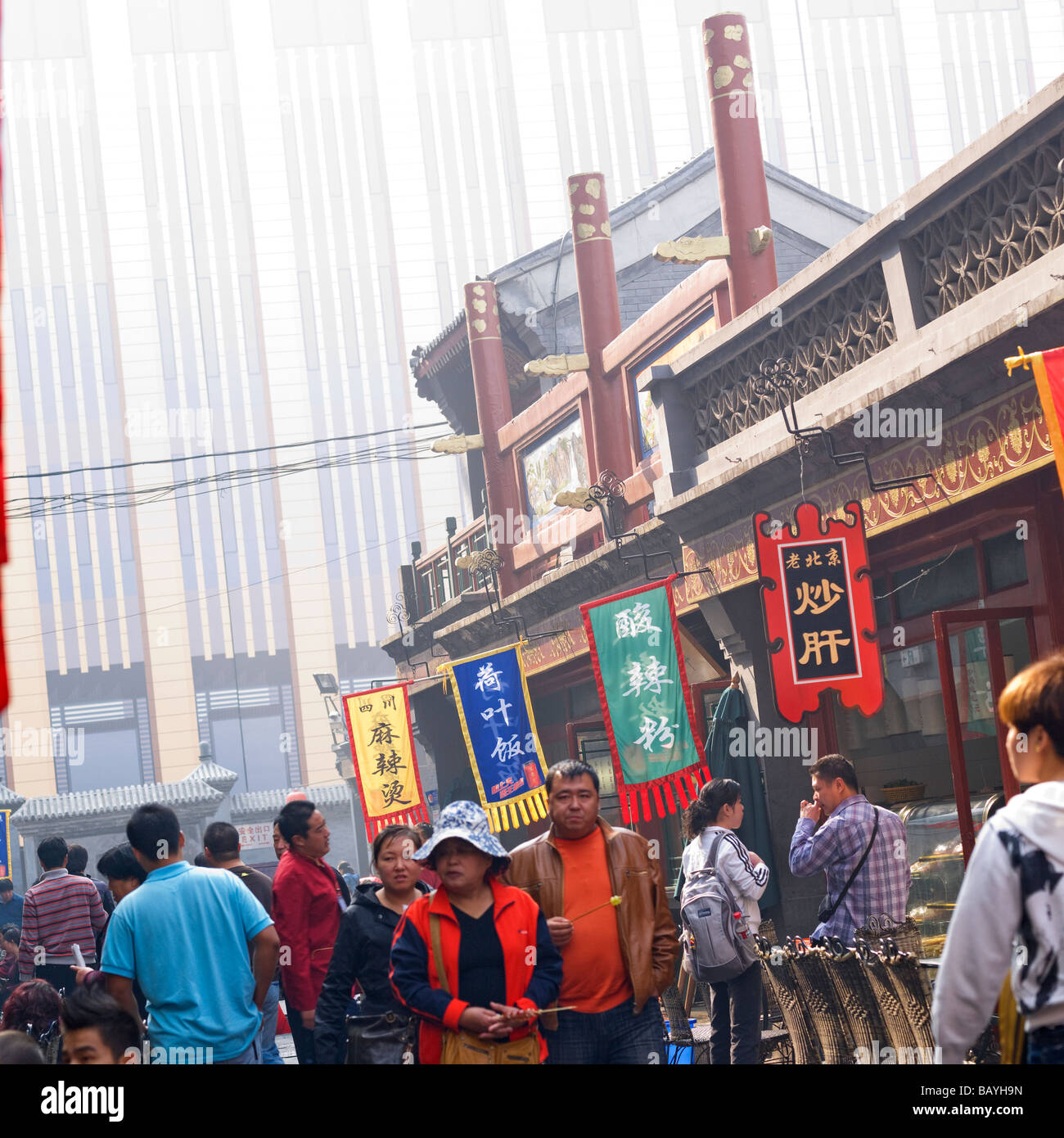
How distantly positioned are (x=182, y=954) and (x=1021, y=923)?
11.5 feet

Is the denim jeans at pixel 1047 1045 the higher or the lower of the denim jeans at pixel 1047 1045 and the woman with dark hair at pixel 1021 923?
the lower

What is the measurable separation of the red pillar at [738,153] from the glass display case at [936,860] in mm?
4772

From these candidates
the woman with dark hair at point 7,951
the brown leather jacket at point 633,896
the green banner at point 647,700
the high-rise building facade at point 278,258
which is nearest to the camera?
the brown leather jacket at point 633,896

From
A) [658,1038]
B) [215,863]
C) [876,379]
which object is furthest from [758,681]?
[658,1038]

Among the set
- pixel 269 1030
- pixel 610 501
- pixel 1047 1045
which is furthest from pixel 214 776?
pixel 1047 1045

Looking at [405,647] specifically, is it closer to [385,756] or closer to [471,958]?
[385,756]

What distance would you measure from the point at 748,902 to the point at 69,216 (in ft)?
189

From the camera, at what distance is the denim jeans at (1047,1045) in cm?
311

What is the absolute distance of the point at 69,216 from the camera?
59188 mm

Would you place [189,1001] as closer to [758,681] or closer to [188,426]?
[758,681]

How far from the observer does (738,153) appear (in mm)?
11641

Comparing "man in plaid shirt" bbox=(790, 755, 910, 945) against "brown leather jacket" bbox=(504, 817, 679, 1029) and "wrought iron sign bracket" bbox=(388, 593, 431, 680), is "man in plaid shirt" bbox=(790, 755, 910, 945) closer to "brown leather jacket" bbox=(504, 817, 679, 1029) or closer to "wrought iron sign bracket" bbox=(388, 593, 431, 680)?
"brown leather jacket" bbox=(504, 817, 679, 1029)

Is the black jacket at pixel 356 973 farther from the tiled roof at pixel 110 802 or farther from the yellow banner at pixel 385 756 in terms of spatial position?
the tiled roof at pixel 110 802

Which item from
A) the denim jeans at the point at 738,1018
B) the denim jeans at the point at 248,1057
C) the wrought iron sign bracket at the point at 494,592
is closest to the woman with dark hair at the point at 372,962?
the denim jeans at the point at 248,1057
